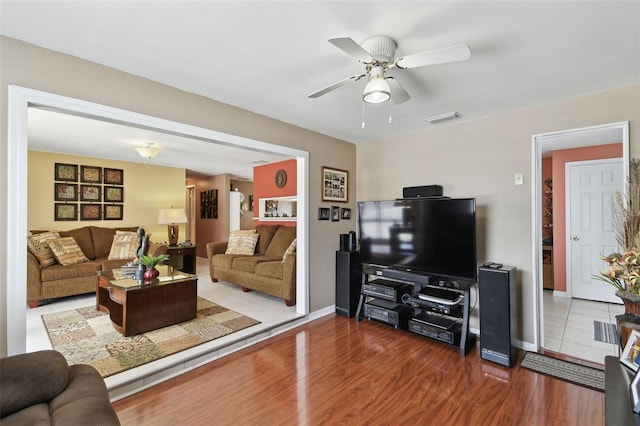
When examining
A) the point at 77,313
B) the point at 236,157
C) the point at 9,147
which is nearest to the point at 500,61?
the point at 9,147

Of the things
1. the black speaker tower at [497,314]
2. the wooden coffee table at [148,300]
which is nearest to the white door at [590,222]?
the black speaker tower at [497,314]

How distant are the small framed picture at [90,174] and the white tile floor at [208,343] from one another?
2154 mm

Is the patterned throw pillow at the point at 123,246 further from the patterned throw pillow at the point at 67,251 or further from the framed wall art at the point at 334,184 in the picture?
the framed wall art at the point at 334,184

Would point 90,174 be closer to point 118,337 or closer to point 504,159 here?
point 118,337

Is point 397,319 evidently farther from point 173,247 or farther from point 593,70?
point 173,247

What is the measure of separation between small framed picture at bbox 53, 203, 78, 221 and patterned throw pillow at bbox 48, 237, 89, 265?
0.77m

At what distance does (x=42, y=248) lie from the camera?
4.25m

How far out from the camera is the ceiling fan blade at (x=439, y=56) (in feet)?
5.02

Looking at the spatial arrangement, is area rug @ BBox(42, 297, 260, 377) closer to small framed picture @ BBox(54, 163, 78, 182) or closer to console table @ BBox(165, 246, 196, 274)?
console table @ BBox(165, 246, 196, 274)

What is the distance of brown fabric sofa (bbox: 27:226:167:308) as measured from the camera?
392 centimetres

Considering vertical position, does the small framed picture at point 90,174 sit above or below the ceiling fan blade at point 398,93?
below

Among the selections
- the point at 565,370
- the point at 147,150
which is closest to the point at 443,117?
the point at 565,370

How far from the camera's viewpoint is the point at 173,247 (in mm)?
5770

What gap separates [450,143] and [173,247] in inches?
201
